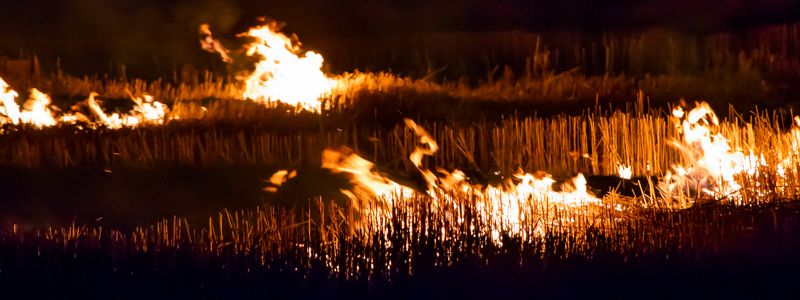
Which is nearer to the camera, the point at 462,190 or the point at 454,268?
the point at 454,268

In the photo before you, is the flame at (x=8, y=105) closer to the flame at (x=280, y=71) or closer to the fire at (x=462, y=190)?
the flame at (x=280, y=71)

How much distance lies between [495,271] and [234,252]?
1543mm

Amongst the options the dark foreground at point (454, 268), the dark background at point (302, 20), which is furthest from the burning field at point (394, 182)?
the dark background at point (302, 20)

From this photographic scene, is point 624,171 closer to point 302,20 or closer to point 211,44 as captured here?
point 211,44

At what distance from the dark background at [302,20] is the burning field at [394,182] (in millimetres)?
746

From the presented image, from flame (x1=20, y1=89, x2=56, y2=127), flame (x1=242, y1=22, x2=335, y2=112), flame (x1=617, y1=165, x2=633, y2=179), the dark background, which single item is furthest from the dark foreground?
the dark background

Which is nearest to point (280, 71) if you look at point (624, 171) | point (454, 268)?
point (624, 171)

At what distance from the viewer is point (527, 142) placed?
11398 mm

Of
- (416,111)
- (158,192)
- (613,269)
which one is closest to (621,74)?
(416,111)

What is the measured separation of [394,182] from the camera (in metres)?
10.0

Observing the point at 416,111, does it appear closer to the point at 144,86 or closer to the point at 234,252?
the point at 144,86

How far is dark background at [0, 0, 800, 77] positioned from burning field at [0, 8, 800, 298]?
75cm

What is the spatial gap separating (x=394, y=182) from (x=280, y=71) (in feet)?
18.4

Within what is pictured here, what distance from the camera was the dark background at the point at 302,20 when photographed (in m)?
17.8
